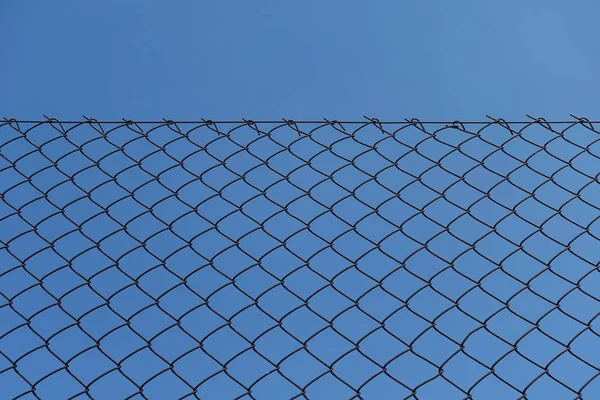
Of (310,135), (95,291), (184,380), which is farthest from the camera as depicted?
(310,135)

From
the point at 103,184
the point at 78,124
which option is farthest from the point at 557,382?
the point at 78,124

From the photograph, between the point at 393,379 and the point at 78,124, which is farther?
the point at 78,124

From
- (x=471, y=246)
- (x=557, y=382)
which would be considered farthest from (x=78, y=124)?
(x=557, y=382)

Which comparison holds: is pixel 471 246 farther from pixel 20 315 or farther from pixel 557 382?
pixel 20 315

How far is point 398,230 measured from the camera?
246cm

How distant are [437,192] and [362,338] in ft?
2.32

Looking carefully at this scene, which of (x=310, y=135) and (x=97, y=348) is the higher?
(x=310, y=135)

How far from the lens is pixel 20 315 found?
2213 millimetres

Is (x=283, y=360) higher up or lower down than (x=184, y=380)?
higher up

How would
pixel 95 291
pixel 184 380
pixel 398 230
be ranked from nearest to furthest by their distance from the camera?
pixel 184 380 < pixel 95 291 < pixel 398 230

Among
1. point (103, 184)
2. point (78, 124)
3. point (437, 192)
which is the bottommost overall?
point (103, 184)

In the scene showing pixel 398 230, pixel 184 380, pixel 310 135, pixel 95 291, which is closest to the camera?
pixel 184 380

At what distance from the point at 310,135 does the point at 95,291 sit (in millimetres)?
1016

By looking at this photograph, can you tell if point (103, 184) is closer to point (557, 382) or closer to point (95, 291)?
point (95, 291)
